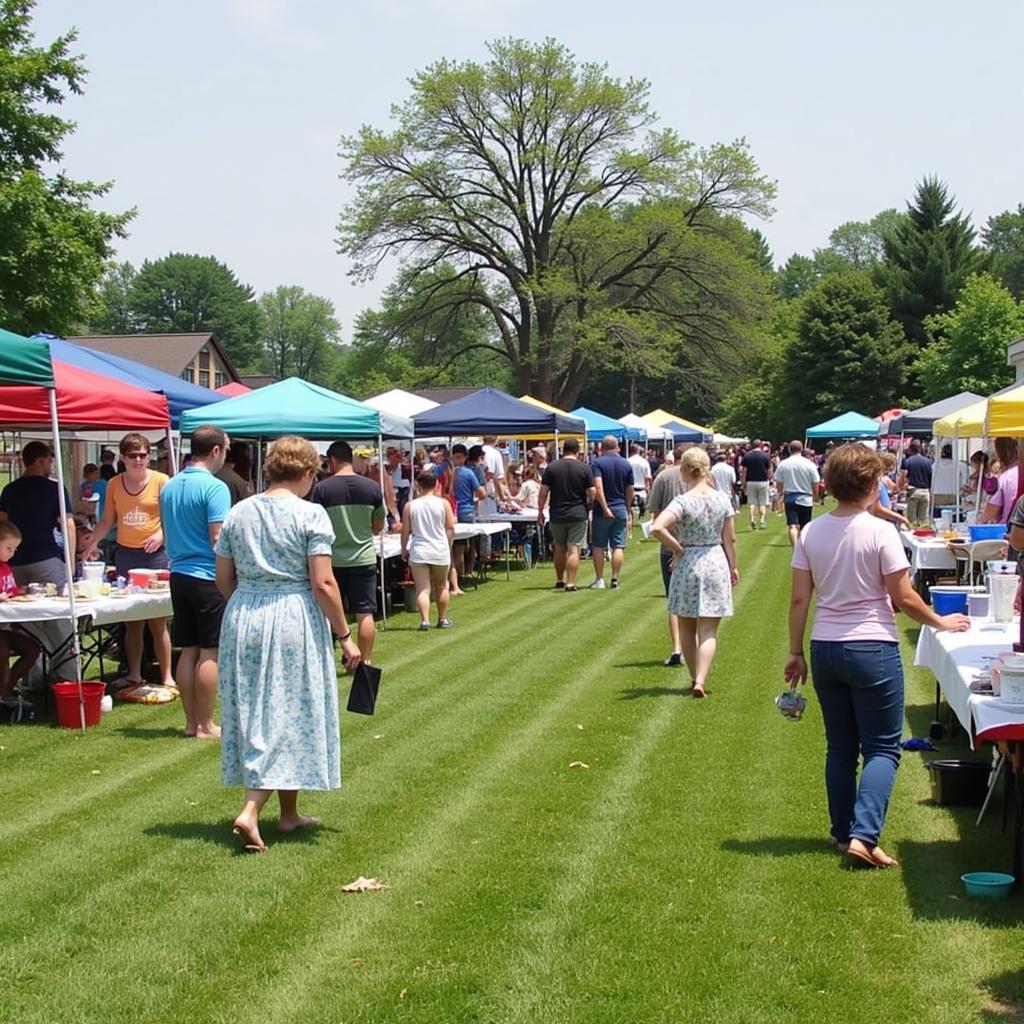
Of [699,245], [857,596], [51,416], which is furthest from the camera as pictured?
[699,245]

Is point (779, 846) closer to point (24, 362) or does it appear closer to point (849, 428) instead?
point (24, 362)

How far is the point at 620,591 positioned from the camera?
17.1 meters

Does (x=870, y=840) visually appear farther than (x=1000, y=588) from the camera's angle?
No

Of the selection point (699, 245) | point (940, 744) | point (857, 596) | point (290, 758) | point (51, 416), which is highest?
point (699, 245)

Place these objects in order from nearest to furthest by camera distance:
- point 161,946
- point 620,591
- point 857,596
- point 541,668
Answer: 1. point 161,946
2. point 857,596
3. point 541,668
4. point 620,591

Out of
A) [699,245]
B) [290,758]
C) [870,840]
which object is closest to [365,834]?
[290,758]

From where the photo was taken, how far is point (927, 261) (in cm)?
6044

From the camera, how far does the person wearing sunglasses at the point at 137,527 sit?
9.62 meters

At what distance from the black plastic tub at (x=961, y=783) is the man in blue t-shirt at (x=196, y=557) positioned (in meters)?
4.18

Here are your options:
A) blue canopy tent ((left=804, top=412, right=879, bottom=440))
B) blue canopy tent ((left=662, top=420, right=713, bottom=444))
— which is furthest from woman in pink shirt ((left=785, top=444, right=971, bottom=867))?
blue canopy tent ((left=662, top=420, right=713, bottom=444))

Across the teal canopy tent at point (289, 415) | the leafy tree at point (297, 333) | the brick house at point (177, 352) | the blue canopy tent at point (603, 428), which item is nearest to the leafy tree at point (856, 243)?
the leafy tree at point (297, 333)

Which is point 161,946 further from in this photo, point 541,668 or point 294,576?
point 541,668

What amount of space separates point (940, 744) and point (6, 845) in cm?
516

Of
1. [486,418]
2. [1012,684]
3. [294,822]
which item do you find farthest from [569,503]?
[1012,684]
